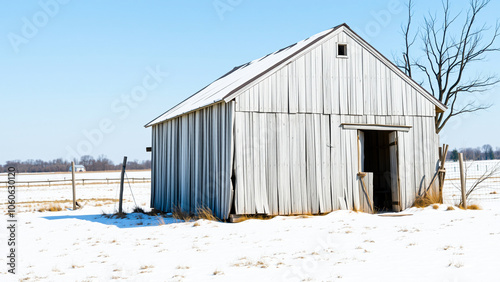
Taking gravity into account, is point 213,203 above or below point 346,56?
below

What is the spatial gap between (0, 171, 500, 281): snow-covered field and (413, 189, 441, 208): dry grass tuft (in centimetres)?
52

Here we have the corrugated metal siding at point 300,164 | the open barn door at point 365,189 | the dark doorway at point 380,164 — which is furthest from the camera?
the dark doorway at point 380,164

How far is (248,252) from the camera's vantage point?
9.38 m

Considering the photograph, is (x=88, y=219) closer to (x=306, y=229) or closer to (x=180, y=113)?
(x=180, y=113)

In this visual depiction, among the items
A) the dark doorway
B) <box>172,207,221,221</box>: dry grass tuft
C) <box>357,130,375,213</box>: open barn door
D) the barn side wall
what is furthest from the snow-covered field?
the dark doorway

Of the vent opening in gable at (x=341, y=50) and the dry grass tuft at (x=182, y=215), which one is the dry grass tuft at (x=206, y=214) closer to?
the dry grass tuft at (x=182, y=215)

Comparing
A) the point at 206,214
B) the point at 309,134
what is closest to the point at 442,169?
the point at 309,134

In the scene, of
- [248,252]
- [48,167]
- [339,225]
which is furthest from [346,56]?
[48,167]

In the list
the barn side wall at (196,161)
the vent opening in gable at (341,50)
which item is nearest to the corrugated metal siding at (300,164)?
the barn side wall at (196,161)

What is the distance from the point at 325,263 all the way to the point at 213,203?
7022mm

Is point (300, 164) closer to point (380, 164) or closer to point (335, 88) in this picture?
point (335, 88)

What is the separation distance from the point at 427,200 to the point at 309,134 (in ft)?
14.6

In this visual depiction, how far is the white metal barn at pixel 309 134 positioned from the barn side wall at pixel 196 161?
3 cm

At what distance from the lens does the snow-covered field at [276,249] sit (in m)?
7.54
